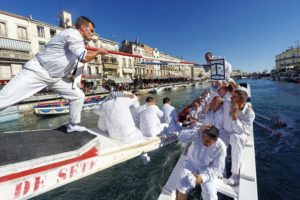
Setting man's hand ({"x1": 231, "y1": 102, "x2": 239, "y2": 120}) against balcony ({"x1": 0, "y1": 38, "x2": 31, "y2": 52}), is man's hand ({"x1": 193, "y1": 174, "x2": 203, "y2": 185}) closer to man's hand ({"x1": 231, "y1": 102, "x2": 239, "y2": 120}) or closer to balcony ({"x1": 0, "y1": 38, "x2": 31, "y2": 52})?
man's hand ({"x1": 231, "y1": 102, "x2": 239, "y2": 120})

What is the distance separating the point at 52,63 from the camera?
2.96 meters

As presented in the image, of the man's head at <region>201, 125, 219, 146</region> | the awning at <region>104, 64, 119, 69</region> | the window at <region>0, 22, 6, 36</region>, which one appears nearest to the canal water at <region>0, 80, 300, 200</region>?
Answer: the man's head at <region>201, 125, 219, 146</region>

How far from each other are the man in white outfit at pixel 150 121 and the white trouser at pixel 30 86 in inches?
84.1

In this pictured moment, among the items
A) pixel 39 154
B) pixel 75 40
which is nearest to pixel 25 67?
pixel 75 40

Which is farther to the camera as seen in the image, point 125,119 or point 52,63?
point 125,119

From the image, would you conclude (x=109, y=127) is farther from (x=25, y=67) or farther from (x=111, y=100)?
(x=25, y=67)

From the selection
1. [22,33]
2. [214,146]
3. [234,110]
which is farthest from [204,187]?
[22,33]

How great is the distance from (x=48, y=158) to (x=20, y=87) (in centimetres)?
121

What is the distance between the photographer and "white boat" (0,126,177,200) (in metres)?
2.23

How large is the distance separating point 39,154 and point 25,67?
143 cm

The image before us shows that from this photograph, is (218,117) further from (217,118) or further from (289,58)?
(289,58)

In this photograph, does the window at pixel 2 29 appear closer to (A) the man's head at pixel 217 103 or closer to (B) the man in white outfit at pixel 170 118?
(B) the man in white outfit at pixel 170 118

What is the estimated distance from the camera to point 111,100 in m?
4.31

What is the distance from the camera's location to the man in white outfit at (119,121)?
4.03m
